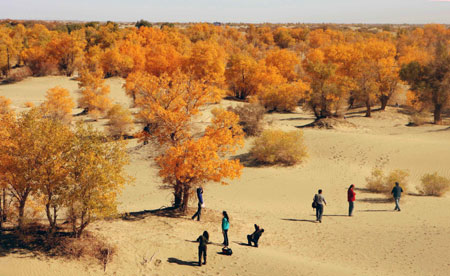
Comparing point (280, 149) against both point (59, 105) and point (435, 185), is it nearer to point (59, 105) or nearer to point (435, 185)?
point (435, 185)

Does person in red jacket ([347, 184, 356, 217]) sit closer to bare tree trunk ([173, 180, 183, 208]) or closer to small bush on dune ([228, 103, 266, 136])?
bare tree trunk ([173, 180, 183, 208])

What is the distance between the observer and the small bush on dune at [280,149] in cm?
2584

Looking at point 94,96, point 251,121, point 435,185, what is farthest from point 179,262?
point 94,96

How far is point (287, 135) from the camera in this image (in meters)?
26.4

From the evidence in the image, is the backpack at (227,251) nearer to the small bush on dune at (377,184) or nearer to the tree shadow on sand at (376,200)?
the tree shadow on sand at (376,200)

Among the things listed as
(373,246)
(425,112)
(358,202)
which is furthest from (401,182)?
(425,112)

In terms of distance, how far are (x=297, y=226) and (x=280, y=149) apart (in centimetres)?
1022

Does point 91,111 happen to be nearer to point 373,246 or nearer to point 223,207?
point 223,207

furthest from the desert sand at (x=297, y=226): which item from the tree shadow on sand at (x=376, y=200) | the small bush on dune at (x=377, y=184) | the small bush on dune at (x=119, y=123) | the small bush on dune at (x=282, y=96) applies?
the small bush on dune at (x=282, y=96)

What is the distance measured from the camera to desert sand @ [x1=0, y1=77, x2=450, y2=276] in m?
11.7

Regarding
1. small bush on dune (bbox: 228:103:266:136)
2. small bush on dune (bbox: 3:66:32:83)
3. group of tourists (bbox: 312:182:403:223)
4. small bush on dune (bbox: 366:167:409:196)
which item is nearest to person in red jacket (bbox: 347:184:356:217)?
group of tourists (bbox: 312:182:403:223)

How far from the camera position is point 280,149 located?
85.1 feet

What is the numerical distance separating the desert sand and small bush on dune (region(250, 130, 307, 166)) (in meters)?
0.73

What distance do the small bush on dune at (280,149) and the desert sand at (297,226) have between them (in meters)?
0.73
